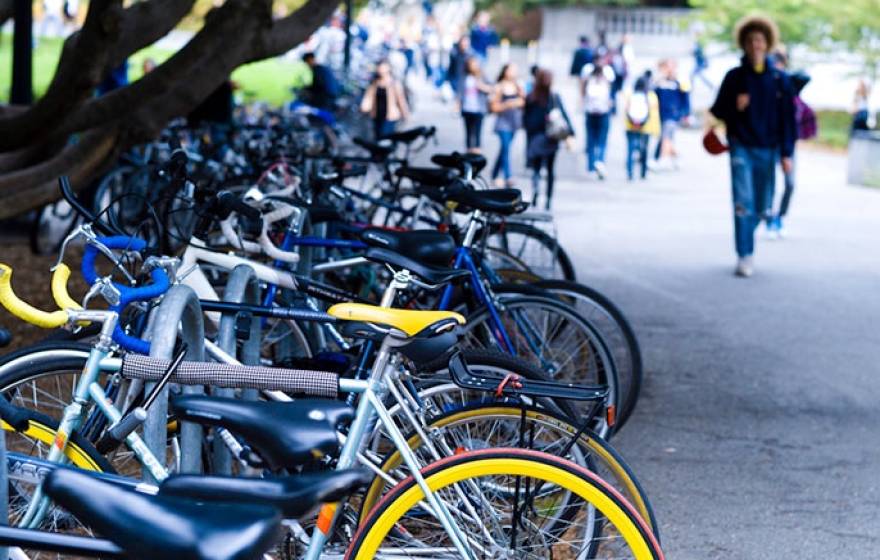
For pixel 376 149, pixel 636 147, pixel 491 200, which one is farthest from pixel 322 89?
pixel 491 200

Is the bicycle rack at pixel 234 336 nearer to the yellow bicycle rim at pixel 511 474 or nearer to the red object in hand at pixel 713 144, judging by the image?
the yellow bicycle rim at pixel 511 474

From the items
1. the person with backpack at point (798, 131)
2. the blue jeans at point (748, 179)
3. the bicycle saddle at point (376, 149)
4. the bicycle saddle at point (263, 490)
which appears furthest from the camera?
the person with backpack at point (798, 131)

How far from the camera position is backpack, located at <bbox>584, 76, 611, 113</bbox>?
2077 cm

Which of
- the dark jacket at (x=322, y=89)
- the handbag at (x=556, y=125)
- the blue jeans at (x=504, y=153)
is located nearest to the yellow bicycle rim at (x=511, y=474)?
the handbag at (x=556, y=125)

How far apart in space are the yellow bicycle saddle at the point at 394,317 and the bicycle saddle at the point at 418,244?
4.06ft

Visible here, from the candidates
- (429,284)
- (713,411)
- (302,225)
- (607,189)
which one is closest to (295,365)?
(429,284)

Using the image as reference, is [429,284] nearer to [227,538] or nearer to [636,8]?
[227,538]

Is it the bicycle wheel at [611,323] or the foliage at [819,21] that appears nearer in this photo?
the bicycle wheel at [611,323]

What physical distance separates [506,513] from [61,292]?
1.40m

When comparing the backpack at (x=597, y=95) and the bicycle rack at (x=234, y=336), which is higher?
the bicycle rack at (x=234, y=336)

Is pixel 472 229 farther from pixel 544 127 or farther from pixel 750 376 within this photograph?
pixel 544 127

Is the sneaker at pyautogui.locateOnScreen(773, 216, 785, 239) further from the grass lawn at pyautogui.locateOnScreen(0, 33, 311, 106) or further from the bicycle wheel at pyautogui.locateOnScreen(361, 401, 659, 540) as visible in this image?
the grass lawn at pyautogui.locateOnScreen(0, 33, 311, 106)

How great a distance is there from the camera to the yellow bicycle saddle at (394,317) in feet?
12.0

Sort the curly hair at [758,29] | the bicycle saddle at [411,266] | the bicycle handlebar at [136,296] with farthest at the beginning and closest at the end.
Answer: 1. the curly hair at [758,29]
2. the bicycle saddle at [411,266]
3. the bicycle handlebar at [136,296]
